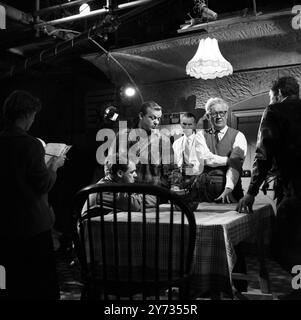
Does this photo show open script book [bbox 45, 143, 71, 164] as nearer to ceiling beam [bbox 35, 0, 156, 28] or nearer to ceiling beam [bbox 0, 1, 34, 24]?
ceiling beam [bbox 35, 0, 156, 28]

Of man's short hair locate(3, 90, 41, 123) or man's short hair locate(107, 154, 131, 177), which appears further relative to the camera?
man's short hair locate(107, 154, 131, 177)

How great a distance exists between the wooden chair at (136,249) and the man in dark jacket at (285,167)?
69cm

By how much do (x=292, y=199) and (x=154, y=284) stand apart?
112 centimetres

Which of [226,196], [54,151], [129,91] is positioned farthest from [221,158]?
[129,91]

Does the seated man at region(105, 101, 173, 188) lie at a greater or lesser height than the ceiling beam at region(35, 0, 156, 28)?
lesser

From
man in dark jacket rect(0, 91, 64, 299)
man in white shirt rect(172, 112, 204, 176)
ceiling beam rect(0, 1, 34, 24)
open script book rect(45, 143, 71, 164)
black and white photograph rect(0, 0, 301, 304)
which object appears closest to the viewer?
black and white photograph rect(0, 0, 301, 304)

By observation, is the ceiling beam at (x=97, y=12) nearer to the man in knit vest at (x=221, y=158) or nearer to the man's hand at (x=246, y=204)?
the man in knit vest at (x=221, y=158)

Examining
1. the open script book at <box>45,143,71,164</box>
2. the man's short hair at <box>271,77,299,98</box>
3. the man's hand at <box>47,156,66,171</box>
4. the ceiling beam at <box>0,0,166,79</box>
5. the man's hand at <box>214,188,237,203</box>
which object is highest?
the ceiling beam at <box>0,0,166,79</box>

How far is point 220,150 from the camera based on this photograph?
4238mm

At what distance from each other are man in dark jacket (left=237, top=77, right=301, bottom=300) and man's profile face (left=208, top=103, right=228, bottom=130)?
1.43 meters

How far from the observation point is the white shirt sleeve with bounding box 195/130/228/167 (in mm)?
4133

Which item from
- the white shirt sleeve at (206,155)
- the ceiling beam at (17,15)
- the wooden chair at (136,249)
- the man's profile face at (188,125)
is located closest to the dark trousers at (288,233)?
the wooden chair at (136,249)

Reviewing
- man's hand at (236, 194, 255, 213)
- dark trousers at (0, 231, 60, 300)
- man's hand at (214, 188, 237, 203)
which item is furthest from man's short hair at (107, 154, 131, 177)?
man's hand at (214, 188, 237, 203)
